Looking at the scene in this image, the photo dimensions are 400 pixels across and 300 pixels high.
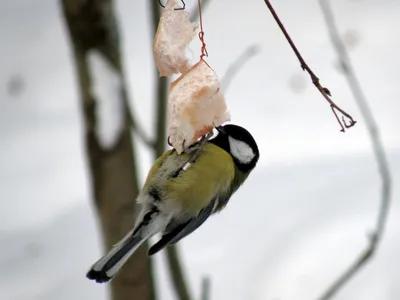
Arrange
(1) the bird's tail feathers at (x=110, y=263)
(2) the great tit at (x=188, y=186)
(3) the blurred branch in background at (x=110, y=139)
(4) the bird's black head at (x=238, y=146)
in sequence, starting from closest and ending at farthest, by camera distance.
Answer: (1) the bird's tail feathers at (x=110, y=263), (2) the great tit at (x=188, y=186), (4) the bird's black head at (x=238, y=146), (3) the blurred branch in background at (x=110, y=139)

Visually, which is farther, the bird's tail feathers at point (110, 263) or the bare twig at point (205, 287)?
the bare twig at point (205, 287)

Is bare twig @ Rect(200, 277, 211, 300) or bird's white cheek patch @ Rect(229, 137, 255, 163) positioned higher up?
bird's white cheek patch @ Rect(229, 137, 255, 163)

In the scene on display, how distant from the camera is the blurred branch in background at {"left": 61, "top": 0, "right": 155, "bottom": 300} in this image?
166 centimetres

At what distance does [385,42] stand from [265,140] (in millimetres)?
701

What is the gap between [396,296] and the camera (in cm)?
238

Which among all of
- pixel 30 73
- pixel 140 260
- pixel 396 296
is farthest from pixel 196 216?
pixel 30 73

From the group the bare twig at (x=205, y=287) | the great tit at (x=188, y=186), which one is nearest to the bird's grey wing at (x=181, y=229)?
the great tit at (x=188, y=186)

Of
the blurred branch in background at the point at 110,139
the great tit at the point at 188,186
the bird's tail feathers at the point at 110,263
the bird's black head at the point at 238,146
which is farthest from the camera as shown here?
the blurred branch in background at the point at 110,139

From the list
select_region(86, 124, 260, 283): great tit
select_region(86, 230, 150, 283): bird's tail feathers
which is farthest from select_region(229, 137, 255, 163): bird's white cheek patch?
select_region(86, 230, 150, 283): bird's tail feathers

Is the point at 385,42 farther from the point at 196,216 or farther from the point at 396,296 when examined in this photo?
the point at 196,216

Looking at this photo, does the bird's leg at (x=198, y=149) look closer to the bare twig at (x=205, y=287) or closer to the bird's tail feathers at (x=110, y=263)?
the bird's tail feathers at (x=110, y=263)

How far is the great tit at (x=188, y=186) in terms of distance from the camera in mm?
1077

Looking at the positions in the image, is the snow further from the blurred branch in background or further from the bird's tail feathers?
the bird's tail feathers

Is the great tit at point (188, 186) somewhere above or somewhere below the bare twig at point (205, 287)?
above
